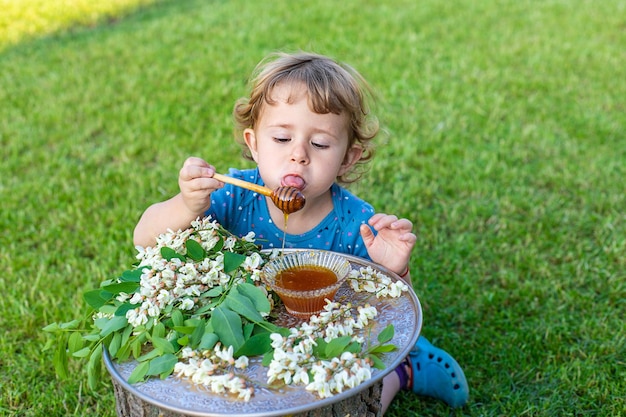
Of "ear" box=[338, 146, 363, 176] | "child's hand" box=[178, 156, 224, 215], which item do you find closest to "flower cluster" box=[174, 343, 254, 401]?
"child's hand" box=[178, 156, 224, 215]

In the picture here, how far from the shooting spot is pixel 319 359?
176 centimetres

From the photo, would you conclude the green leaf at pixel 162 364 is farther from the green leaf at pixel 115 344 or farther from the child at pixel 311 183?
the child at pixel 311 183

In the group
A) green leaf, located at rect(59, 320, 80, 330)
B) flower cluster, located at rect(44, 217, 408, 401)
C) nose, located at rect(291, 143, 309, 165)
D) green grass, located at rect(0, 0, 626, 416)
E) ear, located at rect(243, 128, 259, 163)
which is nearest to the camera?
flower cluster, located at rect(44, 217, 408, 401)

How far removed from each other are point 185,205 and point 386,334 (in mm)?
903

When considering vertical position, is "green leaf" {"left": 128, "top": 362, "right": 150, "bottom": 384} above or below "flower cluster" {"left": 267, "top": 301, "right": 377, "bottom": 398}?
below

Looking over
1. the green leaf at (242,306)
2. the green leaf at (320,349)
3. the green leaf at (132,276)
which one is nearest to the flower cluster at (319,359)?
the green leaf at (320,349)

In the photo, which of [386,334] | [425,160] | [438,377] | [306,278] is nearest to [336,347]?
[386,334]

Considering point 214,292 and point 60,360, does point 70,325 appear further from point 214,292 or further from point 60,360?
point 214,292

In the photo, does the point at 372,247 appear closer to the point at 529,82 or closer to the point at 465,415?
the point at 465,415

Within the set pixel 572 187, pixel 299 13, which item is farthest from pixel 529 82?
pixel 299 13

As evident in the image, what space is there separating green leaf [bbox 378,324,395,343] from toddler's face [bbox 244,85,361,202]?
0.67 meters

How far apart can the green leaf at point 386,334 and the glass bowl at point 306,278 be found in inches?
8.4

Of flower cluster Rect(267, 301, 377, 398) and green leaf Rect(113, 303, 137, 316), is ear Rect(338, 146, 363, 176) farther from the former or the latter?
green leaf Rect(113, 303, 137, 316)

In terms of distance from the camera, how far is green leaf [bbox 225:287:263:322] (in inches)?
73.4
